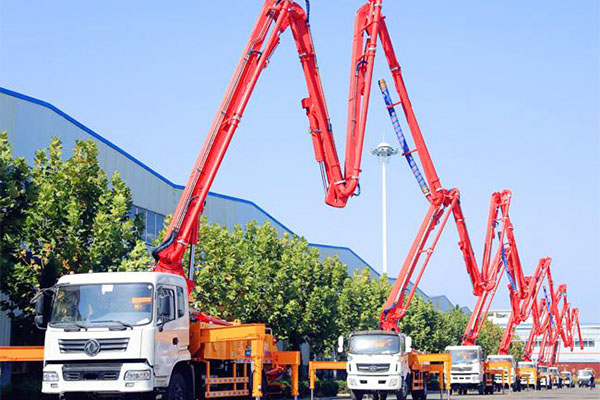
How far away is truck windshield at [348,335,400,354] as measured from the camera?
108 ft

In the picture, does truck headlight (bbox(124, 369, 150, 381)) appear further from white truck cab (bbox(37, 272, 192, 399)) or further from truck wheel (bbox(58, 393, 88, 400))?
truck wheel (bbox(58, 393, 88, 400))

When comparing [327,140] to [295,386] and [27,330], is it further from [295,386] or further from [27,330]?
[27,330]

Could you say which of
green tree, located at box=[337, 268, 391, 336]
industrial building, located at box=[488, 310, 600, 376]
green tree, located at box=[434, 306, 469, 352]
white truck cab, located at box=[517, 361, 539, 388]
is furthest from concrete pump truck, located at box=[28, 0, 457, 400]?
industrial building, located at box=[488, 310, 600, 376]

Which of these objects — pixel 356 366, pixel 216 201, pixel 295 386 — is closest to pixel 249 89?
pixel 295 386

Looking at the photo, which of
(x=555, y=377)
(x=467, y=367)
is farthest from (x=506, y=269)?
(x=555, y=377)

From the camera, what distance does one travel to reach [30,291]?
28.4 meters

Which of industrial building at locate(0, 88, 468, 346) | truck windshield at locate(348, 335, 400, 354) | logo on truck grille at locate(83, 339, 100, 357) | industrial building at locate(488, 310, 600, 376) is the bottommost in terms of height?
industrial building at locate(488, 310, 600, 376)

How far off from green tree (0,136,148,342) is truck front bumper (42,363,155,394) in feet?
31.4

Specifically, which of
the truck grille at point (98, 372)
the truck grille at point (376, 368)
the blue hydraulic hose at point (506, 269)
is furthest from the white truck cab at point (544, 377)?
the truck grille at point (98, 372)

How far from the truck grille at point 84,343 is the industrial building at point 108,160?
15233 mm

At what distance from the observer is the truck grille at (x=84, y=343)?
18109mm

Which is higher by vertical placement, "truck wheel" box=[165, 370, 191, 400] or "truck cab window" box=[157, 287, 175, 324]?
"truck cab window" box=[157, 287, 175, 324]

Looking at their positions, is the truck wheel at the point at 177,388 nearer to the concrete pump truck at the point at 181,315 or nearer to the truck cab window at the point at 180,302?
the concrete pump truck at the point at 181,315

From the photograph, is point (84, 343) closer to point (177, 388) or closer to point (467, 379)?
point (177, 388)
